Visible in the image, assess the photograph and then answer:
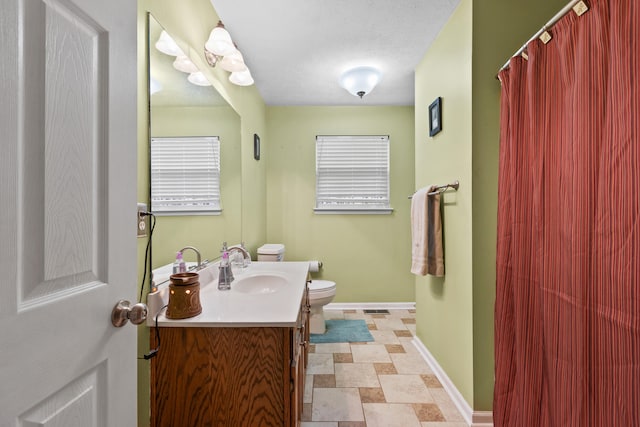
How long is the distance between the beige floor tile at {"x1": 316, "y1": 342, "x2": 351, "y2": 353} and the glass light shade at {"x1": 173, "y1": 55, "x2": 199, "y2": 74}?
7.31 ft

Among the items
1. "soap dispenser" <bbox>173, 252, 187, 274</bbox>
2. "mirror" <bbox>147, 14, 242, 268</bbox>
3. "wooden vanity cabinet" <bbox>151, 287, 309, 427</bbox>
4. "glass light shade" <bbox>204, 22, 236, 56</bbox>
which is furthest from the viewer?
"glass light shade" <bbox>204, 22, 236, 56</bbox>

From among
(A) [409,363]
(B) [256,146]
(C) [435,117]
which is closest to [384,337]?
(A) [409,363]

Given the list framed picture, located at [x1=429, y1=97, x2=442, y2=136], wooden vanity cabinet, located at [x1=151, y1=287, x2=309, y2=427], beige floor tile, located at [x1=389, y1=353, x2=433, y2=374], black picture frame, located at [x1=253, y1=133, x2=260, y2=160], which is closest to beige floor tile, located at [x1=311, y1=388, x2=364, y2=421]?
beige floor tile, located at [x1=389, y1=353, x2=433, y2=374]

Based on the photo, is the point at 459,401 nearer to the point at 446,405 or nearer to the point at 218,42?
the point at 446,405

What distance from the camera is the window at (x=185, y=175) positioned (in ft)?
4.42

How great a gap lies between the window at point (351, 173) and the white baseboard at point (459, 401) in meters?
1.76

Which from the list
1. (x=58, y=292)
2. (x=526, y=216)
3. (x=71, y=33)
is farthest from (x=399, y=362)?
(x=71, y=33)

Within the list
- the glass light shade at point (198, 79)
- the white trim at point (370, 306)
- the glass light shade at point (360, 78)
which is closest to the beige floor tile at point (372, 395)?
the white trim at point (370, 306)

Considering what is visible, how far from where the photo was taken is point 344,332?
2.95 m

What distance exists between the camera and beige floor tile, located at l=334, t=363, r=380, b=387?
2.08 meters

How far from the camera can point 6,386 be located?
1.58 ft

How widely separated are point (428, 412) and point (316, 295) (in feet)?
3.93

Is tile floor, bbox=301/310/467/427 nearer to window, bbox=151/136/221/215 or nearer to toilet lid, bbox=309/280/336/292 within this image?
toilet lid, bbox=309/280/336/292

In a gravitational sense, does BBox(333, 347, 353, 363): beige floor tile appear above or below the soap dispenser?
below
